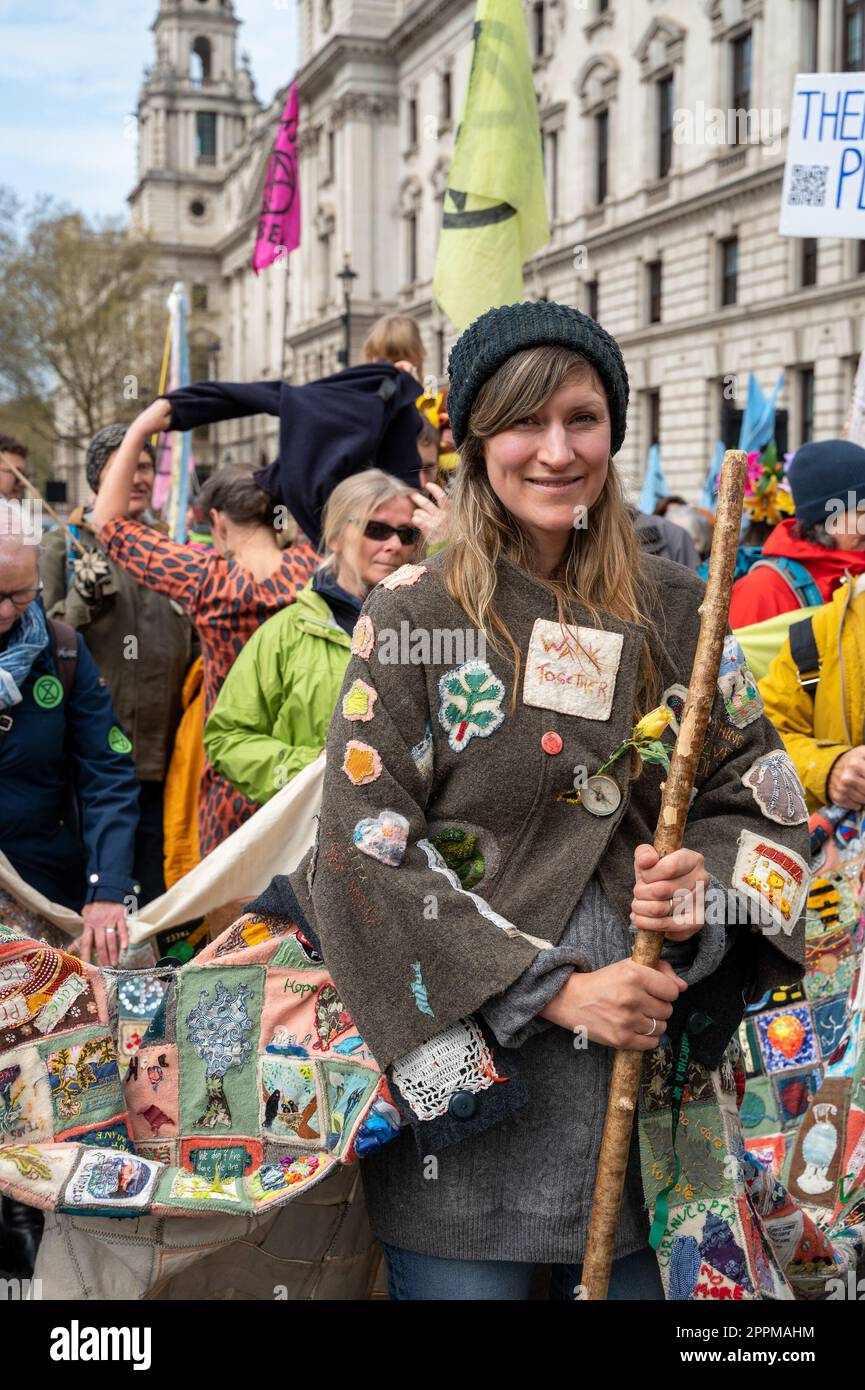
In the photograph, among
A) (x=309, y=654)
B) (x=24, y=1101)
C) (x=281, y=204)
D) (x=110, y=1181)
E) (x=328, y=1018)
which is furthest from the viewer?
(x=281, y=204)

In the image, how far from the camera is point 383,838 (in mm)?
2078

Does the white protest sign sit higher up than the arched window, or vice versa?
the arched window

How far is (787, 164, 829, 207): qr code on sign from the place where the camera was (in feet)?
17.9

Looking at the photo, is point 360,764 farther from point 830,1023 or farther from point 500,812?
point 830,1023

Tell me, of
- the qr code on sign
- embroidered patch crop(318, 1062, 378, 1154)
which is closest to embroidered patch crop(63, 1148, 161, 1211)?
embroidered patch crop(318, 1062, 378, 1154)

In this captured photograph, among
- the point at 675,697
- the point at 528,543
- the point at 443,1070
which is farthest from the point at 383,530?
the point at 443,1070

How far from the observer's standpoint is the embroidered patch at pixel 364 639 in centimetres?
218

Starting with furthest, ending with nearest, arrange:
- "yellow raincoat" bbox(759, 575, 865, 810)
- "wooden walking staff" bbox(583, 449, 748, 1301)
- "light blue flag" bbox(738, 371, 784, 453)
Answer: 1. "light blue flag" bbox(738, 371, 784, 453)
2. "yellow raincoat" bbox(759, 575, 865, 810)
3. "wooden walking staff" bbox(583, 449, 748, 1301)

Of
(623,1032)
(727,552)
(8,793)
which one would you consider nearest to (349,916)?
(623,1032)

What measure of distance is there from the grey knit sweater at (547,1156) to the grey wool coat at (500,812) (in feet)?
0.23

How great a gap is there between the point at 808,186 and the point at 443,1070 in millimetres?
4437

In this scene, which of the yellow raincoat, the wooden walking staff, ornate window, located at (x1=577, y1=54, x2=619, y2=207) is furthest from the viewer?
ornate window, located at (x1=577, y1=54, x2=619, y2=207)

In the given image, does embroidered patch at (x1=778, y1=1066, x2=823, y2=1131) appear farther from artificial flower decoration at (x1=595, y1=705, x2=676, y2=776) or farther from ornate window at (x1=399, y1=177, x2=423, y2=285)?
ornate window at (x1=399, y1=177, x2=423, y2=285)
